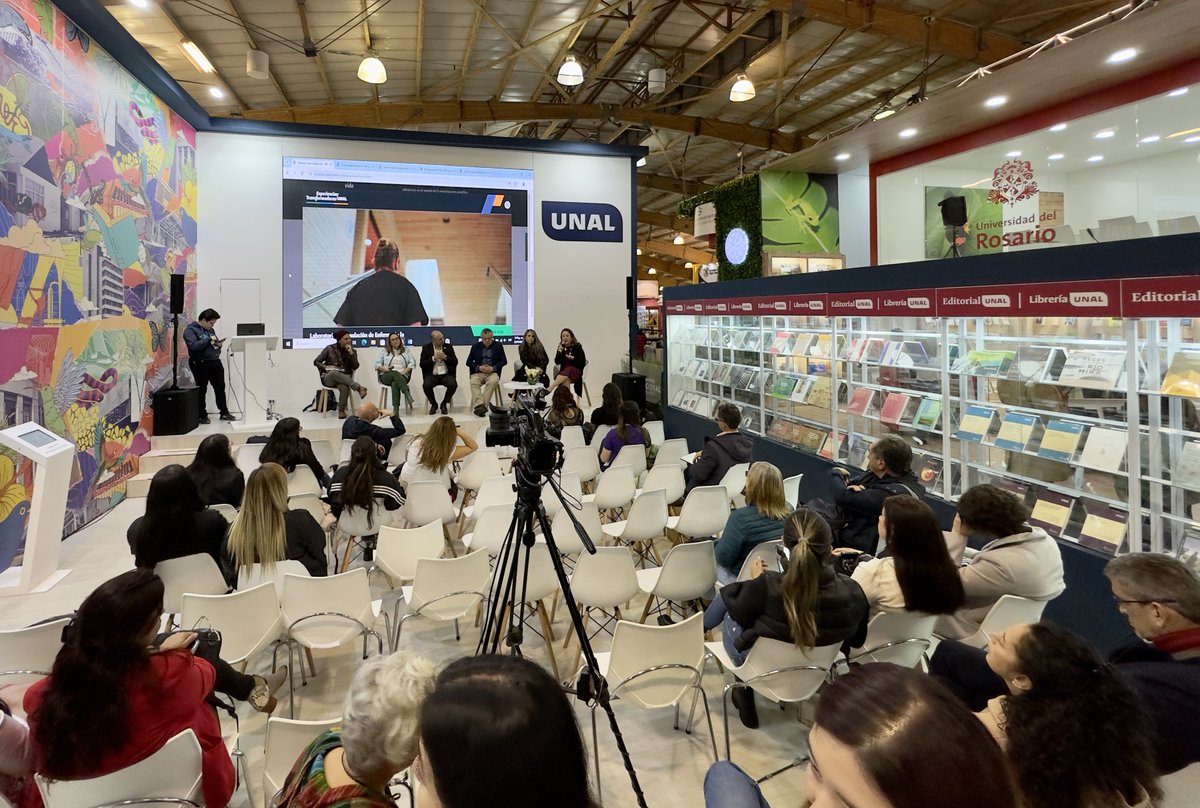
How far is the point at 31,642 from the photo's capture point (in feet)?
8.11

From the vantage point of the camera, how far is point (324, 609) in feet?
10.4

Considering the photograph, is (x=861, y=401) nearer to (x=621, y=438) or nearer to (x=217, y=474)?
(x=621, y=438)

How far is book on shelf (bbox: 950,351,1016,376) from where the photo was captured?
4547 millimetres

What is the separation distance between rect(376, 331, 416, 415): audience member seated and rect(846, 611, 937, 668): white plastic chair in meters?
8.19

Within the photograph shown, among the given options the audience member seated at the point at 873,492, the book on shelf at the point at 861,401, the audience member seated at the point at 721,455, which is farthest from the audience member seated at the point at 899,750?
the book on shelf at the point at 861,401

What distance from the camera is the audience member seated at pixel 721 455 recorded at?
16.3ft

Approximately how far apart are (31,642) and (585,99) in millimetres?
12905

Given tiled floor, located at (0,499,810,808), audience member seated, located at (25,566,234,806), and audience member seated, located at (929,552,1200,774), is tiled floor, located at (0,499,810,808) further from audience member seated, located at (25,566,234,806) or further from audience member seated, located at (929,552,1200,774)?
audience member seated, located at (929,552,1200,774)

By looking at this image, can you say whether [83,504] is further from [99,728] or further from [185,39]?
[185,39]

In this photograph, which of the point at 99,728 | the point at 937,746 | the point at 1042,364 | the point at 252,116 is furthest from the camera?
the point at 252,116

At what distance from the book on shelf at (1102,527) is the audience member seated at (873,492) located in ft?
3.38

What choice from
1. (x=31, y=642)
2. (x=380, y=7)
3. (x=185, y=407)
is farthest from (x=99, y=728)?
(x=380, y=7)

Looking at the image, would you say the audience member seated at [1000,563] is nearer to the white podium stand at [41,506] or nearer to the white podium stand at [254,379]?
the white podium stand at [41,506]

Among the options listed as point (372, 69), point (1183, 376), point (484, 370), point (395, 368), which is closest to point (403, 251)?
point (395, 368)
